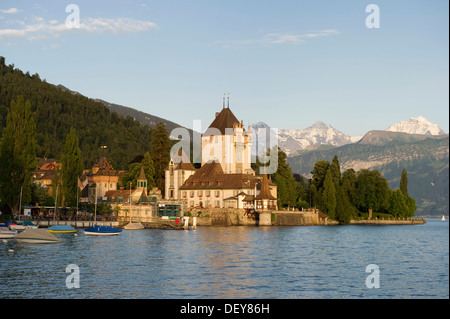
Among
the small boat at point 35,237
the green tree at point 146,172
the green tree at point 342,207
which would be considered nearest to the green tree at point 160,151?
the green tree at point 146,172

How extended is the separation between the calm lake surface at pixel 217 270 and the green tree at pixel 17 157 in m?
17.4

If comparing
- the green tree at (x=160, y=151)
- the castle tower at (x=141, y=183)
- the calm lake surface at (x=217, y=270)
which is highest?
the green tree at (x=160, y=151)

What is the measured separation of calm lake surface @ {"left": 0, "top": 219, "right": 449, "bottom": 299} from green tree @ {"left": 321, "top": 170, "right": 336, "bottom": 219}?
5701cm

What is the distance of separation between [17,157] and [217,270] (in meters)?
50.8

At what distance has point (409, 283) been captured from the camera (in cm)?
4325

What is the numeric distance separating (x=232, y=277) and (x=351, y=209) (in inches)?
3959

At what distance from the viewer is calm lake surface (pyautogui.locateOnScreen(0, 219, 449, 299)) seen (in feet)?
123

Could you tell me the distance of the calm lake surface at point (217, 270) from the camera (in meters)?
37.5

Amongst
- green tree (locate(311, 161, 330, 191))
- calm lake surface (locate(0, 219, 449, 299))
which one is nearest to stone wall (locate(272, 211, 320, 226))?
green tree (locate(311, 161, 330, 191))

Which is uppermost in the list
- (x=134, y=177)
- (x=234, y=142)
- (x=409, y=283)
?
(x=234, y=142)

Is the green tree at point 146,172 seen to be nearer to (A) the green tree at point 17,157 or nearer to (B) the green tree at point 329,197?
(B) the green tree at point 329,197

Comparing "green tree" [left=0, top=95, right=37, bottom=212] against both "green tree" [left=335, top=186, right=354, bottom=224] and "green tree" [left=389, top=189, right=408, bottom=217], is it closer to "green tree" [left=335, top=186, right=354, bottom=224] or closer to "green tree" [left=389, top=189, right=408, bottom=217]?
"green tree" [left=335, top=186, right=354, bottom=224]
